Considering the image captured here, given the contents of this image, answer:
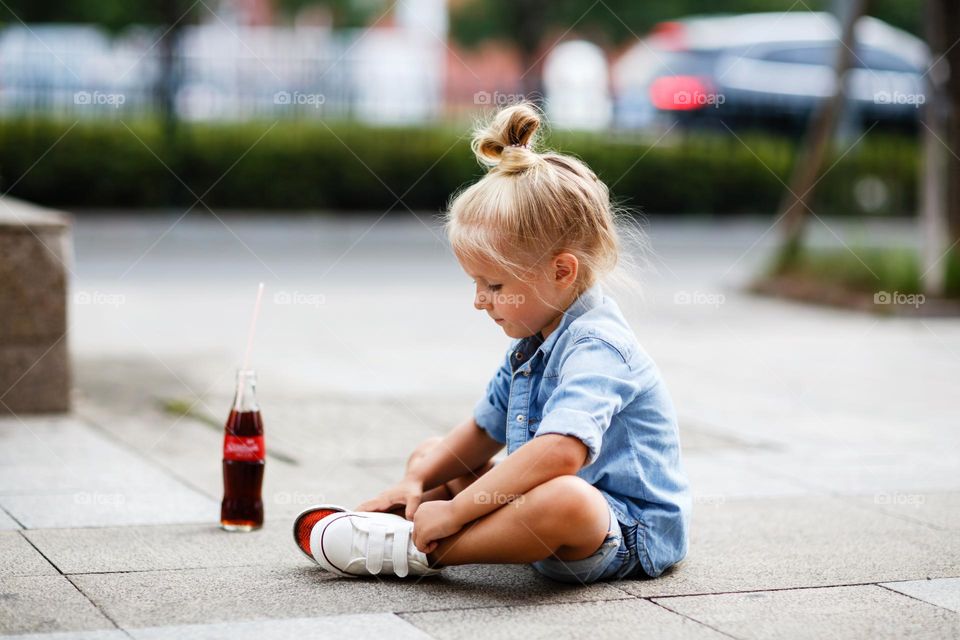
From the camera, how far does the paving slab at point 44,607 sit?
114 inches

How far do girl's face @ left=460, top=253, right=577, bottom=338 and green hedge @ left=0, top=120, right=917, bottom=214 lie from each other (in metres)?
10.9

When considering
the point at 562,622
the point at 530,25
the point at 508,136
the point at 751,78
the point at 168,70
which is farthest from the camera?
the point at 530,25

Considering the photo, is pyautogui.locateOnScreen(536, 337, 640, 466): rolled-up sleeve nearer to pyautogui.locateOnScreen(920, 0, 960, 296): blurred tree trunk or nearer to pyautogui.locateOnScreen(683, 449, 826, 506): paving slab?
pyautogui.locateOnScreen(683, 449, 826, 506): paving slab

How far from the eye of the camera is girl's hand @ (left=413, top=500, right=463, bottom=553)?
3.19 meters

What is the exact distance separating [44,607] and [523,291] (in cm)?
138

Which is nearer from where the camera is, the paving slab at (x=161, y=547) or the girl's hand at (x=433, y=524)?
the girl's hand at (x=433, y=524)

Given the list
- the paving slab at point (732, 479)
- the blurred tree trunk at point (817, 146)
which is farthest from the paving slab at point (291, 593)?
the blurred tree trunk at point (817, 146)

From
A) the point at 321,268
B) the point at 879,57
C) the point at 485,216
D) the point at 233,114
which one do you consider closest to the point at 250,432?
the point at 485,216

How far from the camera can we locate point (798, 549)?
149 inches

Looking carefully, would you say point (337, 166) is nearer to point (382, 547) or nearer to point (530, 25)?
point (530, 25)

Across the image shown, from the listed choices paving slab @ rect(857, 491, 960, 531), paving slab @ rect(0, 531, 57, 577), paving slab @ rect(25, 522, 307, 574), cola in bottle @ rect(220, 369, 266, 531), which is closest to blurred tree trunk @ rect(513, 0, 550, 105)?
paving slab @ rect(857, 491, 960, 531)

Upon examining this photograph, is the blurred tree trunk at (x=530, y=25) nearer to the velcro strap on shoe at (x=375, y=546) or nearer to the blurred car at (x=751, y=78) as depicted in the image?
the blurred car at (x=751, y=78)

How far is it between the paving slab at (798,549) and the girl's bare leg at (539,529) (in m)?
0.25

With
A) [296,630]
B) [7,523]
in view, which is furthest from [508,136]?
[7,523]
